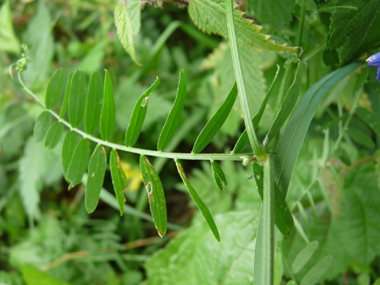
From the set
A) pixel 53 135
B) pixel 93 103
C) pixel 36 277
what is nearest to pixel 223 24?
pixel 93 103

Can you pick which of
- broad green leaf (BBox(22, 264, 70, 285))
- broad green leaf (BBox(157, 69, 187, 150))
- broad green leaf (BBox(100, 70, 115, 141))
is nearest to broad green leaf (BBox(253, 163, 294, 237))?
broad green leaf (BBox(157, 69, 187, 150))

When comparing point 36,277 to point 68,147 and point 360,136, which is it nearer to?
point 68,147

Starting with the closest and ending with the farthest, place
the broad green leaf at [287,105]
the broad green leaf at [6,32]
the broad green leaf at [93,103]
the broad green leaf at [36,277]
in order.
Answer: the broad green leaf at [287,105], the broad green leaf at [93,103], the broad green leaf at [36,277], the broad green leaf at [6,32]

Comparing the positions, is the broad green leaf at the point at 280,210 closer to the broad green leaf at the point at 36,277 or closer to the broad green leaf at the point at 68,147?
the broad green leaf at the point at 68,147

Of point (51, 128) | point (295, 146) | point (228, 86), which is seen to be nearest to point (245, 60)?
point (228, 86)

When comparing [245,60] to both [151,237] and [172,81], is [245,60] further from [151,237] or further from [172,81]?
[151,237]

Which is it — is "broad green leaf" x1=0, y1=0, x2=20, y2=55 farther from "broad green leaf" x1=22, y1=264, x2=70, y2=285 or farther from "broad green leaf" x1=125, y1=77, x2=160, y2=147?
"broad green leaf" x1=125, y1=77, x2=160, y2=147

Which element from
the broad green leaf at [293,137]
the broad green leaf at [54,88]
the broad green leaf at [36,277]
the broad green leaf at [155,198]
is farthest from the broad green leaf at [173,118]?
the broad green leaf at [36,277]
